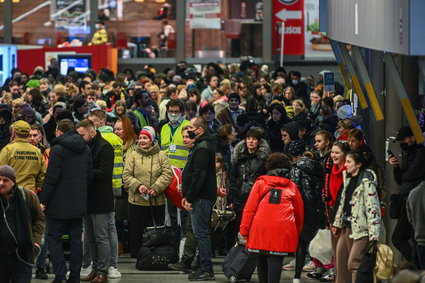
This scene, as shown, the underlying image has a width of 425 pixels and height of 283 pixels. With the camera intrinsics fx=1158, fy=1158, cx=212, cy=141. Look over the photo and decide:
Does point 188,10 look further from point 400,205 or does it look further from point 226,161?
point 400,205

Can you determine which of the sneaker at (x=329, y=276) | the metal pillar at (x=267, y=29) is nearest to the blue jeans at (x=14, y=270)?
the sneaker at (x=329, y=276)

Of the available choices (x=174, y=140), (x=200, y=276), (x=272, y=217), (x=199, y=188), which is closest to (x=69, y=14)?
(x=174, y=140)

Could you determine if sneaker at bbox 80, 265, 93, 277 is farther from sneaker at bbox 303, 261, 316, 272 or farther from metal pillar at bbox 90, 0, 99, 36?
metal pillar at bbox 90, 0, 99, 36

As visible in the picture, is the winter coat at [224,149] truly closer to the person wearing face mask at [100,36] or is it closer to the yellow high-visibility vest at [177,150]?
the yellow high-visibility vest at [177,150]

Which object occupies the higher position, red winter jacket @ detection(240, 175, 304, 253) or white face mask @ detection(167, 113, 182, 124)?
white face mask @ detection(167, 113, 182, 124)

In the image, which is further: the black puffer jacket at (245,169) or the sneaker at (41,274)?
the black puffer jacket at (245,169)

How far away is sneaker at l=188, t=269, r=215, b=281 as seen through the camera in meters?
14.2

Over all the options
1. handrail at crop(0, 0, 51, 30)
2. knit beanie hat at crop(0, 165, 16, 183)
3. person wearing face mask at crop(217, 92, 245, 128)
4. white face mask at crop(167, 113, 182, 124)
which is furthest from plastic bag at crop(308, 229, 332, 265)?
handrail at crop(0, 0, 51, 30)

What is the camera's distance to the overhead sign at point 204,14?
4050 cm

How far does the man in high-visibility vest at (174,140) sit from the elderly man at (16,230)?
509 cm

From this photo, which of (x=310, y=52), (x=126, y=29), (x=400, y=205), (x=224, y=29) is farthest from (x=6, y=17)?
(x=400, y=205)

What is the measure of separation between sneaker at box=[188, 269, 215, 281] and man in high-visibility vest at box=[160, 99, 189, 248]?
158 centimetres

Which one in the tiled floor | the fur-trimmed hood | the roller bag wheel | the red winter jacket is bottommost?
the tiled floor

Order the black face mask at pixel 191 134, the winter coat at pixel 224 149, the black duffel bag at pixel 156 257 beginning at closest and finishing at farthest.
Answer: the black face mask at pixel 191 134
the black duffel bag at pixel 156 257
the winter coat at pixel 224 149
